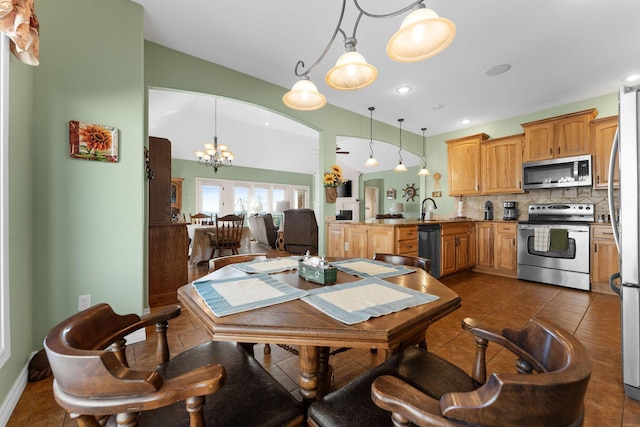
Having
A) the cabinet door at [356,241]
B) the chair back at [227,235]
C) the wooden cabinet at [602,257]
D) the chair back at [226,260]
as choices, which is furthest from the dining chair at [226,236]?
the wooden cabinet at [602,257]

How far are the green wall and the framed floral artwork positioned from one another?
6.46 metres

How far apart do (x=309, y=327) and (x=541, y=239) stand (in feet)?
14.3

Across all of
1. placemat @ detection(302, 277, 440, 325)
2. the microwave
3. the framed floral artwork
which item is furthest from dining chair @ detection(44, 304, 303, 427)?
the microwave

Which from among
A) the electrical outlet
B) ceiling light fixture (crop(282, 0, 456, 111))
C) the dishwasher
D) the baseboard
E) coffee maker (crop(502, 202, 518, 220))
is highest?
ceiling light fixture (crop(282, 0, 456, 111))

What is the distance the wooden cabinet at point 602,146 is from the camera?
11.5ft

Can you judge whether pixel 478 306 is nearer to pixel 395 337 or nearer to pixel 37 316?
pixel 395 337

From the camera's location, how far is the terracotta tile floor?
→ 1.42 meters

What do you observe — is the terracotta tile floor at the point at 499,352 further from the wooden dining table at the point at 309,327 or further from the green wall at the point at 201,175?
the green wall at the point at 201,175

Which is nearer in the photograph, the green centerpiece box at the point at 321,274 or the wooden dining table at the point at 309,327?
the wooden dining table at the point at 309,327

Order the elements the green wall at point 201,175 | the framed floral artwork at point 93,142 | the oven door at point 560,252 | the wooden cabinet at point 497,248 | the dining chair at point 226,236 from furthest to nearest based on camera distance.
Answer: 1. the green wall at point 201,175
2. the dining chair at point 226,236
3. the wooden cabinet at point 497,248
4. the oven door at point 560,252
5. the framed floral artwork at point 93,142

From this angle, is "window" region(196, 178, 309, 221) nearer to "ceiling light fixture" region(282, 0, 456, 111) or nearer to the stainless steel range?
the stainless steel range

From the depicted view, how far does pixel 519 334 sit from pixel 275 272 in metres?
1.06

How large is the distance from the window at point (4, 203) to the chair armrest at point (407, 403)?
75.6 inches

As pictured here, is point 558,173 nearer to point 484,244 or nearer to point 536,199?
point 536,199
